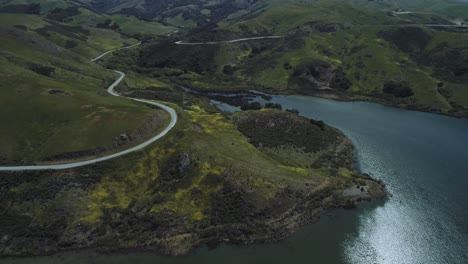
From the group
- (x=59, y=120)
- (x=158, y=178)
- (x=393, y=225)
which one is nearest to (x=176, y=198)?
(x=158, y=178)

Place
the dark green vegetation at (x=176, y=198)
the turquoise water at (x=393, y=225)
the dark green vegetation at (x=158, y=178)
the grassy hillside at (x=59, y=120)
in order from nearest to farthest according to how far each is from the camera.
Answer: the turquoise water at (x=393, y=225), the dark green vegetation at (x=176, y=198), the dark green vegetation at (x=158, y=178), the grassy hillside at (x=59, y=120)

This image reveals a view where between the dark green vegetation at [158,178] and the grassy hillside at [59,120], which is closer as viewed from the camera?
the dark green vegetation at [158,178]

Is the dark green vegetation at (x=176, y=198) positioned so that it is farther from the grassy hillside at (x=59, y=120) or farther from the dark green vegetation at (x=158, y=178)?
the grassy hillside at (x=59, y=120)

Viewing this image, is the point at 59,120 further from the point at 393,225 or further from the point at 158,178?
the point at 393,225

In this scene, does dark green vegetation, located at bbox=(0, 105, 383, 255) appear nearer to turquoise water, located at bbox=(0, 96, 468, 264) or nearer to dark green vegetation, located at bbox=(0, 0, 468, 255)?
dark green vegetation, located at bbox=(0, 0, 468, 255)

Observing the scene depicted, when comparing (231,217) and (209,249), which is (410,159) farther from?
(209,249)

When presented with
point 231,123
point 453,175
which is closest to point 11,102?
point 231,123

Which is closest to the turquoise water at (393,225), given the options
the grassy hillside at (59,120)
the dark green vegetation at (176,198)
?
the dark green vegetation at (176,198)

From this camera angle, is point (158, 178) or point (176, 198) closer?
point (176, 198)
